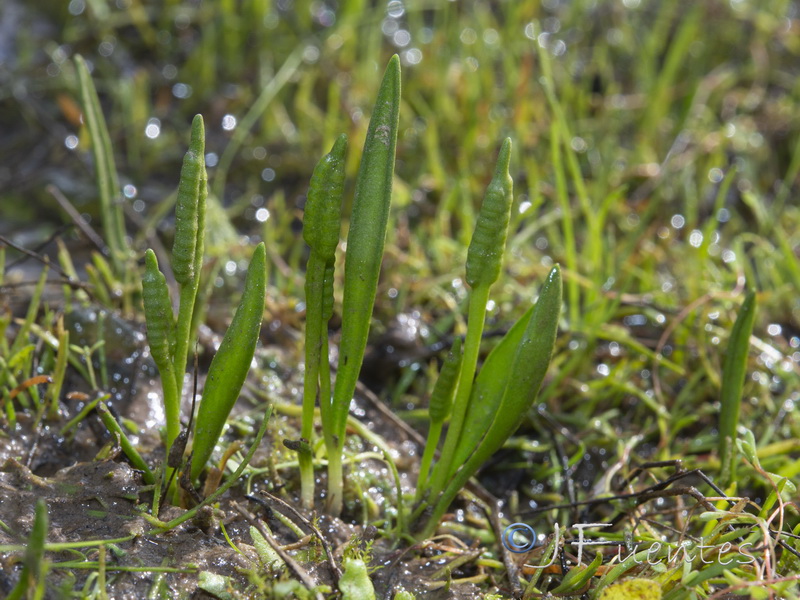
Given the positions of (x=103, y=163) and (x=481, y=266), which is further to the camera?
(x=103, y=163)

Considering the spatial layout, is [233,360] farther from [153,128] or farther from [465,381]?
[153,128]

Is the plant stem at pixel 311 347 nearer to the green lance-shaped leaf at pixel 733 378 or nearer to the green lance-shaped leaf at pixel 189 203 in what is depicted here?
the green lance-shaped leaf at pixel 189 203

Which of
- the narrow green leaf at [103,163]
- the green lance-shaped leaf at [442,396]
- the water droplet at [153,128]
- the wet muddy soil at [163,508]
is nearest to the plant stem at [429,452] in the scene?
the green lance-shaped leaf at [442,396]

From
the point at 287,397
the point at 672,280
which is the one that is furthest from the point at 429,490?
the point at 672,280

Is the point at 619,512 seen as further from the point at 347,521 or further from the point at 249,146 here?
the point at 249,146

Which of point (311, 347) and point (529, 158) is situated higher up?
point (529, 158)

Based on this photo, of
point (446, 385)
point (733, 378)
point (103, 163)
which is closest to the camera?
point (446, 385)

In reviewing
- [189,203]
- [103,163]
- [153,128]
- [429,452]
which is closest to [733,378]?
[429,452]

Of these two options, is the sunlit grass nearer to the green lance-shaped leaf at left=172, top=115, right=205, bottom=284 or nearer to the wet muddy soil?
the wet muddy soil
